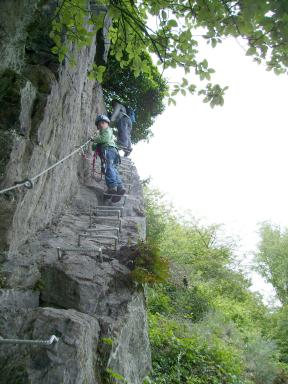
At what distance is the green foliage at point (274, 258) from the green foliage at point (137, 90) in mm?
17883

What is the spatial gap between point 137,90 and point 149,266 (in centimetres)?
1053

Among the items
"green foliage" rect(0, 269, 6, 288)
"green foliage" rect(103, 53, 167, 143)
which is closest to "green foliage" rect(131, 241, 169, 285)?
"green foliage" rect(0, 269, 6, 288)

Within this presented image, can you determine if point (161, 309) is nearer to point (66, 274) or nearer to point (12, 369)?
point (66, 274)

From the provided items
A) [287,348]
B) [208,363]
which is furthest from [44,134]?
[287,348]

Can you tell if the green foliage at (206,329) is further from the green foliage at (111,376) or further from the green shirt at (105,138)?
the green shirt at (105,138)

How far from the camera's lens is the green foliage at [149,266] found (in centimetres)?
419

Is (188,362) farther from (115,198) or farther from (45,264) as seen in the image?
(115,198)

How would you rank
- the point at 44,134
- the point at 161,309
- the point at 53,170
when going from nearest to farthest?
1. the point at 44,134
2. the point at 53,170
3. the point at 161,309

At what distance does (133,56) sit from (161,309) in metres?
6.88

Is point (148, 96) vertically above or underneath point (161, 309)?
above

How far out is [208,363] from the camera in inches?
250

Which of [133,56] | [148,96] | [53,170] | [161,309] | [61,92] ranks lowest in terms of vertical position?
[161,309]

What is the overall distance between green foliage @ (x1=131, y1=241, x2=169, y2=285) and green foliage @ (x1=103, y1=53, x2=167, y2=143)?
373 inches

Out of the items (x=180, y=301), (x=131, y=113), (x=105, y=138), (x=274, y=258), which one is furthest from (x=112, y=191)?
(x=274, y=258)
